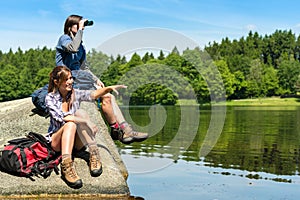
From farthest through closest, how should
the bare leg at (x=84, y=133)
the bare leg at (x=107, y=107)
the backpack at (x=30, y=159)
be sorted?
the bare leg at (x=107, y=107) < the backpack at (x=30, y=159) < the bare leg at (x=84, y=133)

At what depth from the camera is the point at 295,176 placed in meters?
10.9

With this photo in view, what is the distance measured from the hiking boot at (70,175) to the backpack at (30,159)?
0.75 ft

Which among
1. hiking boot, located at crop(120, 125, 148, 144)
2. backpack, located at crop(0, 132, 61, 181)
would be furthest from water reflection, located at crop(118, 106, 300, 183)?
backpack, located at crop(0, 132, 61, 181)

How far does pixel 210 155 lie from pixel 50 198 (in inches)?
269

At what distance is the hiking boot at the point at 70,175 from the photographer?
8.23 m

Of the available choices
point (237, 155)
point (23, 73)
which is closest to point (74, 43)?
point (237, 155)

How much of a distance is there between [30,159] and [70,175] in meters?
0.73

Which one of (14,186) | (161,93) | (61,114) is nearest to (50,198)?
(14,186)

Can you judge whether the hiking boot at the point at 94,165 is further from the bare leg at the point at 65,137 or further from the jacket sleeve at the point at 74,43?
the jacket sleeve at the point at 74,43

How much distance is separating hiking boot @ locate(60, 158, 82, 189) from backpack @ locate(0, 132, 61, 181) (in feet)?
0.75

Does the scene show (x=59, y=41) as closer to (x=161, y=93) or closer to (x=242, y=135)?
(x=242, y=135)

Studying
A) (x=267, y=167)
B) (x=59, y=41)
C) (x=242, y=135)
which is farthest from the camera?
(x=242, y=135)

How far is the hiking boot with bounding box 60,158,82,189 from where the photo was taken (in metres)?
8.23

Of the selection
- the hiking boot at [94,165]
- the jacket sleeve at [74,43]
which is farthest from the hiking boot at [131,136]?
the jacket sleeve at [74,43]
